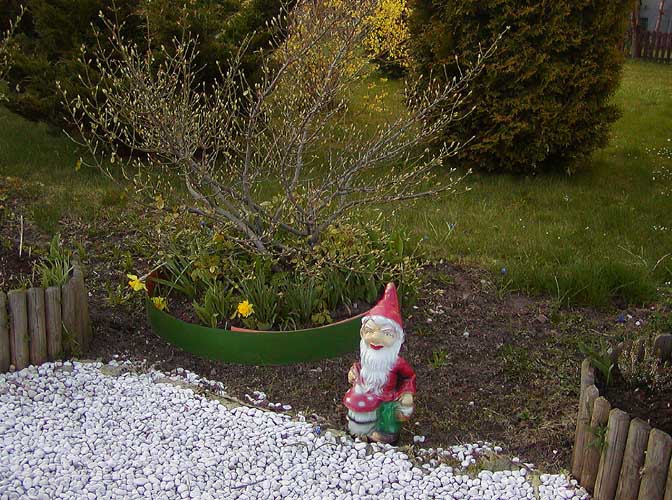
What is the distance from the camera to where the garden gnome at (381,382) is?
3301 mm

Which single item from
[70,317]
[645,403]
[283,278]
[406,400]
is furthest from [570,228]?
[70,317]

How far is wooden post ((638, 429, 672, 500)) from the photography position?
8.93ft

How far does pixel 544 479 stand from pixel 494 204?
142 inches

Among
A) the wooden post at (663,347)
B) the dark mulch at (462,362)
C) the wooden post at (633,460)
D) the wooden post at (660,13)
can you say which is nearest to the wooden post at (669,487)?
the wooden post at (633,460)

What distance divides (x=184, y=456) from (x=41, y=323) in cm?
111

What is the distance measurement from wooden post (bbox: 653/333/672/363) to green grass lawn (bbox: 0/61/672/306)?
125cm

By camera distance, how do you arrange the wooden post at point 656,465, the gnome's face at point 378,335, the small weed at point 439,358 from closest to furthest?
the wooden post at point 656,465 → the gnome's face at point 378,335 → the small weed at point 439,358

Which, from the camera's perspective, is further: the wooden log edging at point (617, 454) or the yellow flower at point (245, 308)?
the yellow flower at point (245, 308)

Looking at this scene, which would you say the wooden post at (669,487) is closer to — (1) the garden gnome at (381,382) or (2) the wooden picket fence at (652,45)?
(1) the garden gnome at (381,382)

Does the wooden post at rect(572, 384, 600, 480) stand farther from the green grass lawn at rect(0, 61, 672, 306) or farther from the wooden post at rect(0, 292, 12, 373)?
the wooden post at rect(0, 292, 12, 373)

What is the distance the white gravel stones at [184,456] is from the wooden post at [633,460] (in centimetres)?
24

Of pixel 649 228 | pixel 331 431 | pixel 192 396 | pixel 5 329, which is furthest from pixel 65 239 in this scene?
pixel 649 228

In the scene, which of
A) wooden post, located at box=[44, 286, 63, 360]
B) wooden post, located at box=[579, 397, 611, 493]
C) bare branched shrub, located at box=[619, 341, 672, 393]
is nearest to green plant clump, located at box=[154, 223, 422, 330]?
wooden post, located at box=[44, 286, 63, 360]

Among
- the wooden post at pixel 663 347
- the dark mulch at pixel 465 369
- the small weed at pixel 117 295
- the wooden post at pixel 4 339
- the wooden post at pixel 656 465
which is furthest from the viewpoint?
the small weed at pixel 117 295
